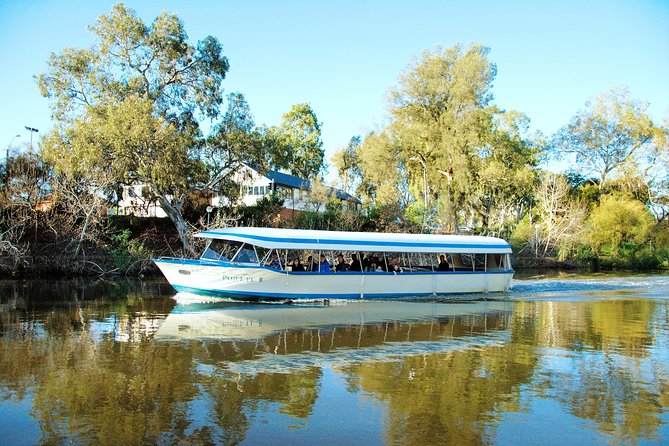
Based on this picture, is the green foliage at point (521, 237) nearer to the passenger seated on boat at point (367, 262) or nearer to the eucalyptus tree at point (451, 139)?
the eucalyptus tree at point (451, 139)

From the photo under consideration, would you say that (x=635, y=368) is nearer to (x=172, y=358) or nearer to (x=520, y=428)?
(x=520, y=428)

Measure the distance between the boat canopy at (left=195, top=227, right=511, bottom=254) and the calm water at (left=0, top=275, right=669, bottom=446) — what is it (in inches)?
110

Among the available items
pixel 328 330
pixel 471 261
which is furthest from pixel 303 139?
pixel 328 330

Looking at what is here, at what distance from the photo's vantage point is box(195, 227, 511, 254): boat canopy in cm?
2158

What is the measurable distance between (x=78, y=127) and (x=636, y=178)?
176ft

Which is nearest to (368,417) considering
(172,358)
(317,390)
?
(317,390)

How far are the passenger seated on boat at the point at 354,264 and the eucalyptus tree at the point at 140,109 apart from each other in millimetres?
15544

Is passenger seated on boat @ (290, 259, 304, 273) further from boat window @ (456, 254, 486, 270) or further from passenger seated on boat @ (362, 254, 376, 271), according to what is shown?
boat window @ (456, 254, 486, 270)

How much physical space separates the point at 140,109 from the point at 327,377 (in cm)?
2674

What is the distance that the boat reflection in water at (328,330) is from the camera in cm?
1282

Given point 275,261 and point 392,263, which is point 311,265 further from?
point 392,263

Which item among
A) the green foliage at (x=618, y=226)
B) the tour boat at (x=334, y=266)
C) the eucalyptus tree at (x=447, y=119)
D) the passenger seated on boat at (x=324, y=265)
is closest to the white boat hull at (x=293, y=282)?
the tour boat at (x=334, y=266)

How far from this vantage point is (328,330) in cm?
1616

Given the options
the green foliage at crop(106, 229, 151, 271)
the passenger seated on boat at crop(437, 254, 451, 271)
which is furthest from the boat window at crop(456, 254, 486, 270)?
the green foliage at crop(106, 229, 151, 271)
